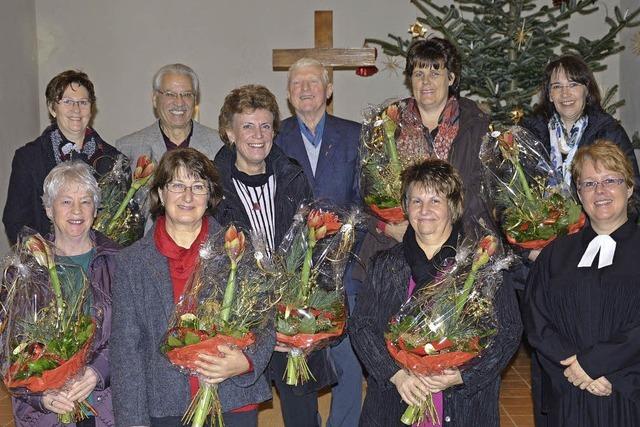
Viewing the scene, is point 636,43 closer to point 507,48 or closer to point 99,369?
point 507,48

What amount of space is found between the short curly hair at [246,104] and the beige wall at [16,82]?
4.04 m

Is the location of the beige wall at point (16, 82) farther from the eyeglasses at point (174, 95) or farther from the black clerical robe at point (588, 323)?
the black clerical robe at point (588, 323)

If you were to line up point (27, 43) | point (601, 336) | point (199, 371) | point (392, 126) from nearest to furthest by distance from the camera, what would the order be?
point (199, 371) < point (601, 336) < point (392, 126) < point (27, 43)

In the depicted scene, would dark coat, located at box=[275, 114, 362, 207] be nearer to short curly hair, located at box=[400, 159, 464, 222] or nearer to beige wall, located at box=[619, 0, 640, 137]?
short curly hair, located at box=[400, 159, 464, 222]

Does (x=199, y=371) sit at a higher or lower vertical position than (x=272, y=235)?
lower

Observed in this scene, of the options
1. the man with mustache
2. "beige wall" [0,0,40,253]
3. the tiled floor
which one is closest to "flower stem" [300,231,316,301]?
the man with mustache

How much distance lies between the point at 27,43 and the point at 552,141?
5482 mm

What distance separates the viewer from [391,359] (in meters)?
3.21

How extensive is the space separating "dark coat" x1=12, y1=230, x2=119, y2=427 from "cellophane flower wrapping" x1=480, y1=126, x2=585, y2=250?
1706 mm

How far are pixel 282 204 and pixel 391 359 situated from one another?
0.98 metres

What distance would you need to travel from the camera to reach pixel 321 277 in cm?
348

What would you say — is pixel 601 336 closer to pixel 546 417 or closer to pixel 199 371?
pixel 546 417

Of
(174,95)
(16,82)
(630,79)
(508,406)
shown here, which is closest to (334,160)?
(174,95)

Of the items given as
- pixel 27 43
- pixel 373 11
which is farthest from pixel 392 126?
pixel 27 43
